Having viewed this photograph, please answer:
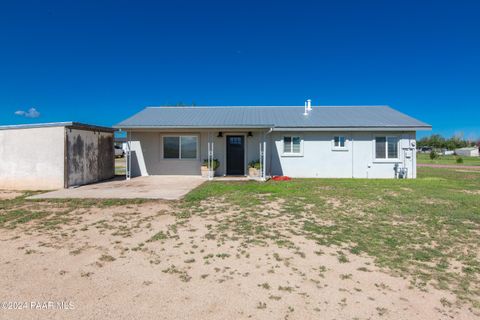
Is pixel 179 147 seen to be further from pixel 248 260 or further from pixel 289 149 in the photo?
pixel 248 260

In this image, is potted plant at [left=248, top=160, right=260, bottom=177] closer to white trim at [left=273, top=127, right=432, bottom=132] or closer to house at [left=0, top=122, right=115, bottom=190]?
white trim at [left=273, top=127, right=432, bottom=132]

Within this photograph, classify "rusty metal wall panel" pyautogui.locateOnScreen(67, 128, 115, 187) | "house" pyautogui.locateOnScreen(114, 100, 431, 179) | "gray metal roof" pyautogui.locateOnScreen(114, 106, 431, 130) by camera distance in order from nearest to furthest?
"rusty metal wall panel" pyautogui.locateOnScreen(67, 128, 115, 187)
"gray metal roof" pyautogui.locateOnScreen(114, 106, 431, 130)
"house" pyautogui.locateOnScreen(114, 100, 431, 179)

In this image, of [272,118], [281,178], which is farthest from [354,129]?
[281,178]

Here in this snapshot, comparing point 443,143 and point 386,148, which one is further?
point 443,143

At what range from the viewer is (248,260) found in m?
3.57

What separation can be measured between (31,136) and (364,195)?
12060 millimetres

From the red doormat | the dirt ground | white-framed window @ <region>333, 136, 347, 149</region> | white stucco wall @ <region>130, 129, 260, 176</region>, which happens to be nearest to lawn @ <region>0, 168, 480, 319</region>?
the dirt ground

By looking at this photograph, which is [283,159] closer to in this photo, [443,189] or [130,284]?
[443,189]

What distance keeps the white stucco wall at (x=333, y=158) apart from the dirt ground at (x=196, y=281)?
30.4ft

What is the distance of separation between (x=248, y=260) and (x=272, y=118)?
462 inches

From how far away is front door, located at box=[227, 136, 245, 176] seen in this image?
1339cm

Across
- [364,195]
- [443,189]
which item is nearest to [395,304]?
[364,195]

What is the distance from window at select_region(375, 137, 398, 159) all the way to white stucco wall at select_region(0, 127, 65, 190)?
1407 cm

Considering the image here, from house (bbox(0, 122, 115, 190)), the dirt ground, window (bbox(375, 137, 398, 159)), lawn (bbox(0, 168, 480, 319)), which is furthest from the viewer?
window (bbox(375, 137, 398, 159))
